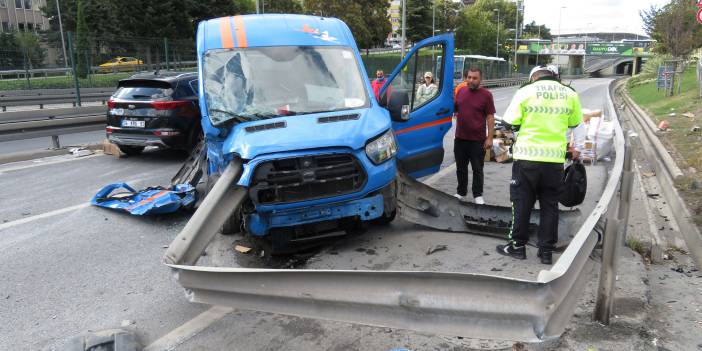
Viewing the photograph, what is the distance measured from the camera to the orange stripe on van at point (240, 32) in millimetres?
5632

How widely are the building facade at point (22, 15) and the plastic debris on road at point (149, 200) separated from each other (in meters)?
60.4

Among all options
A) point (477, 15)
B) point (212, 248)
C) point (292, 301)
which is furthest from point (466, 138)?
point (477, 15)

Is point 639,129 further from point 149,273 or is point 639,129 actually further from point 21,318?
point 21,318

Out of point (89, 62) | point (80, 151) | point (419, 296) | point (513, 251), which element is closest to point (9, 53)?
point (89, 62)

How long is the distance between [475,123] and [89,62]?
54.9ft

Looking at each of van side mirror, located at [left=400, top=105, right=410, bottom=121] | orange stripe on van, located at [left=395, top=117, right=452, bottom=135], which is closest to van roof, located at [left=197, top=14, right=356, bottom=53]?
van side mirror, located at [left=400, top=105, right=410, bottom=121]

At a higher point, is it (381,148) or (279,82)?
(279,82)

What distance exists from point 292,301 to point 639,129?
49.3 ft

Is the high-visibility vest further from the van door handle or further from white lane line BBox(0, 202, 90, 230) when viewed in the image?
white lane line BBox(0, 202, 90, 230)

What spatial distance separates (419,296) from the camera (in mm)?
2211

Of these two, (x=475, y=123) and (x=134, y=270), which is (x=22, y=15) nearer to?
(x=134, y=270)

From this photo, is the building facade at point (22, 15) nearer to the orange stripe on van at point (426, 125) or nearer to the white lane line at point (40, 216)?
the white lane line at point (40, 216)

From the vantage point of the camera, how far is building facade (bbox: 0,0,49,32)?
57.5 metres

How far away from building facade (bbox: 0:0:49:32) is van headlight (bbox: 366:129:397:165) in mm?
63751
